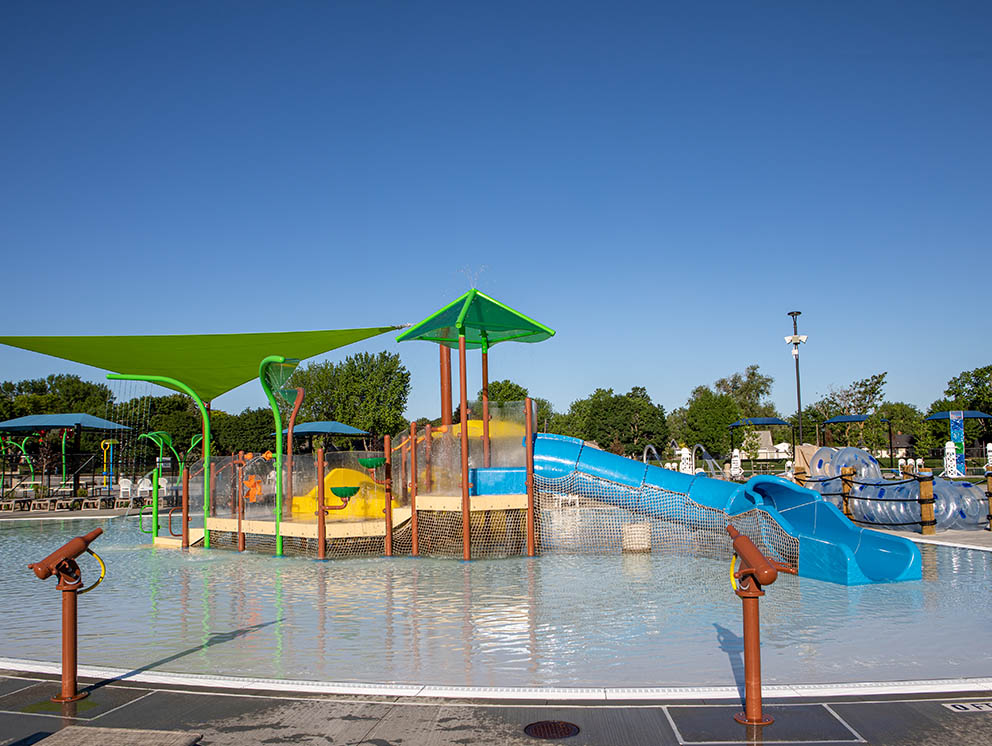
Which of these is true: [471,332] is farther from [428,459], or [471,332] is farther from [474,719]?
[474,719]

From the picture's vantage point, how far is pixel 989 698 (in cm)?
474

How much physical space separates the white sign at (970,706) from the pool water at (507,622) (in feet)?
2.70

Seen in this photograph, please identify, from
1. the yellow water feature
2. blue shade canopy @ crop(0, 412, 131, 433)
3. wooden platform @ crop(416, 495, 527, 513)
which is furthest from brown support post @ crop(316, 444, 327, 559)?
blue shade canopy @ crop(0, 412, 131, 433)

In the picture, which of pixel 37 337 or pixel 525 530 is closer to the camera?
pixel 525 530

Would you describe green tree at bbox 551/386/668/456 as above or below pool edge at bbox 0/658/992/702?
above

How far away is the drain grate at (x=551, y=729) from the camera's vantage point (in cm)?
421

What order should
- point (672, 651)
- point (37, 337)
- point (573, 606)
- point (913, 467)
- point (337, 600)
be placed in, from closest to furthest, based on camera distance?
point (672, 651)
point (573, 606)
point (337, 600)
point (37, 337)
point (913, 467)

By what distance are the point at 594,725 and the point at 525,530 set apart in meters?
8.90

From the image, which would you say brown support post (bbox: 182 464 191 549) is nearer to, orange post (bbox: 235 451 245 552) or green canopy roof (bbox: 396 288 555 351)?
orange post (bbox: 235 451 245 552)

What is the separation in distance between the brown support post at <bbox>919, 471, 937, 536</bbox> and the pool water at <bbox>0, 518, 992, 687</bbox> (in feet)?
9.03

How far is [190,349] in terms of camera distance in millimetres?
15906

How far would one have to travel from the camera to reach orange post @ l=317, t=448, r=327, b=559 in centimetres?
1261

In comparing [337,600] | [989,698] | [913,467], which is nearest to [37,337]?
[337,600]

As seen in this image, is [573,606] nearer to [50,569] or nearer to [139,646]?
[139,646]
